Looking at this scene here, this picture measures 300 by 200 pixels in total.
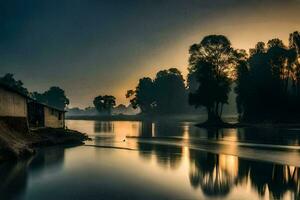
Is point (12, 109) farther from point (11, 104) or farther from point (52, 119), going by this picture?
point (52, 119)

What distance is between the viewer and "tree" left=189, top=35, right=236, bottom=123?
11131cm

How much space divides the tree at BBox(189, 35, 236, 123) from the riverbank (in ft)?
177

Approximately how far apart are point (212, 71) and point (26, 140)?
75298 mm

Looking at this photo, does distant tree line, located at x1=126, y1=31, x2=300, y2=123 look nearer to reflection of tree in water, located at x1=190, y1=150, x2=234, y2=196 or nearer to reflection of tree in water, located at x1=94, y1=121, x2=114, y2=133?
reflection of tree in water, located at x1=94, y1=121, x2=114, y2=133

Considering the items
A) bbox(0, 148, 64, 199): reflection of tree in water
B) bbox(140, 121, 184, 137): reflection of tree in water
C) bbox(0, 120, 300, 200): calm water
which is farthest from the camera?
bbox(140, 121, 184, 137): reflection of tree in water

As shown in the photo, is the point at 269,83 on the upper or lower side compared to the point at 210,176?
upper

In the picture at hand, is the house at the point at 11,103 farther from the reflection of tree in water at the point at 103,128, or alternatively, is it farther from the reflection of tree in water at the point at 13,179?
the reflection of tree in water at the point at 103,128

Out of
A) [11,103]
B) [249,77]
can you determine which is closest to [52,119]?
[11,103]

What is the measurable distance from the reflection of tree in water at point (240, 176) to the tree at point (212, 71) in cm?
7163

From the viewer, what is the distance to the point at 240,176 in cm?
3006

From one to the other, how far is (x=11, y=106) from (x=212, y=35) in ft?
263

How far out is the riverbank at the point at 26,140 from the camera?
121 feet

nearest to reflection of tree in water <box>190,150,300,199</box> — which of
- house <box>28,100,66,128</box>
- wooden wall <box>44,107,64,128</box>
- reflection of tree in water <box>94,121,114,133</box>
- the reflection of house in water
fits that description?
the reflection of house in water

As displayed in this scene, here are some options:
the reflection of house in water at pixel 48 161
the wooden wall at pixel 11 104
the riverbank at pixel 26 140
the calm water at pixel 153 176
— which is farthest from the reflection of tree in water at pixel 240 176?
the wooden wall at pixel 11 104
